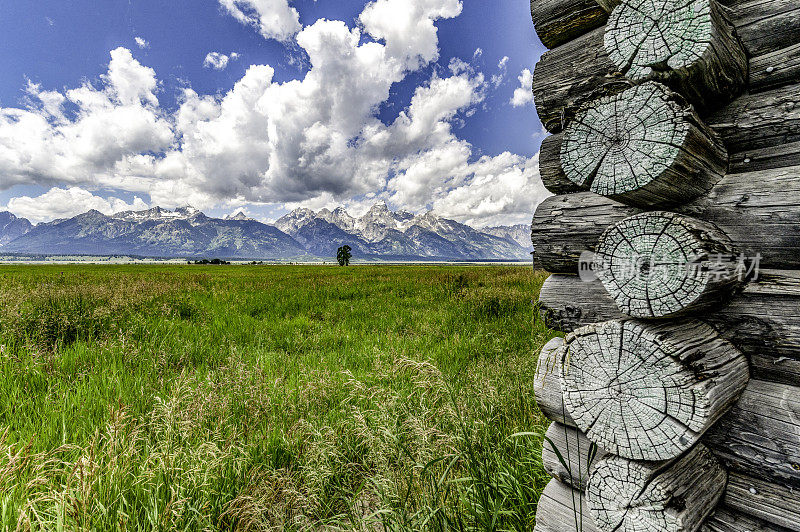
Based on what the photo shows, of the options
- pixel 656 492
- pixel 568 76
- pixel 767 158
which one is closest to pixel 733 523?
pixel 656 492

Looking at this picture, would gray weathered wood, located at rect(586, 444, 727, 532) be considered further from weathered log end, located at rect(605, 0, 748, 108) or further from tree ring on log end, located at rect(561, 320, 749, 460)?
weathered log end, located at rect(605, 0, 748, 108)

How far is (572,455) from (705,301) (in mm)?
1158

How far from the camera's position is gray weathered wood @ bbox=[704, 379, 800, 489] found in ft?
4.57

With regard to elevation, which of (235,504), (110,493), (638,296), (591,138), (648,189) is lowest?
(235,504)

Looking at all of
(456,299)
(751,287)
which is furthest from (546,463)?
(456,299)

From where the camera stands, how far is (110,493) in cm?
207

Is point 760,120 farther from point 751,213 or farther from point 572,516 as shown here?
point 572,516

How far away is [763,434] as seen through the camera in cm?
146

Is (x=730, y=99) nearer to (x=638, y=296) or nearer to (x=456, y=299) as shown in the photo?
(x=638, y=296)

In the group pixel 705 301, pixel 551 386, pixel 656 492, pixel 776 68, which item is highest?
pixel 776 68

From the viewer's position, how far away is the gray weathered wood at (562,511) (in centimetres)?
185

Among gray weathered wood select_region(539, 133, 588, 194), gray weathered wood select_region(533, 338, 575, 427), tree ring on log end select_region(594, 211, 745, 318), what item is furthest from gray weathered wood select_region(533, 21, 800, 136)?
gray weathered wood select_region(533, 338, 575, 427)

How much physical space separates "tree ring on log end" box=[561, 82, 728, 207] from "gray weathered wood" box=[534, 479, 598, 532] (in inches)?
65.7

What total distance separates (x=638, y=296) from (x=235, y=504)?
2.76 m
